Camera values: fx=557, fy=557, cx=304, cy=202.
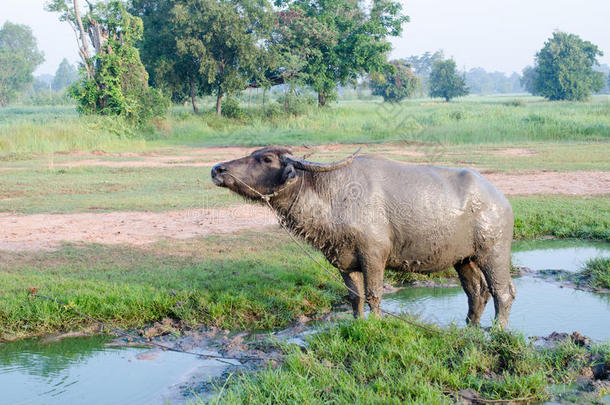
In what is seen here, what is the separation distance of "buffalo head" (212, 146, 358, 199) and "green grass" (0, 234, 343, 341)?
1508mm

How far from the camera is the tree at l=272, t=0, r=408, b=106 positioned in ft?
109

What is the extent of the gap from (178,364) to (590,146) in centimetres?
2136

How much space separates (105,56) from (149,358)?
22.3 m

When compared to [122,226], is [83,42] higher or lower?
higher

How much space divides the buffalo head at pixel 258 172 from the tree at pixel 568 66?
57865 millimetres

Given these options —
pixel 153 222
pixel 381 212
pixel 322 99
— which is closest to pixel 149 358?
pixel 381 212

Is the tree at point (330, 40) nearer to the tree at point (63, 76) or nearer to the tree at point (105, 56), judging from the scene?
the tree at point (105, 56)

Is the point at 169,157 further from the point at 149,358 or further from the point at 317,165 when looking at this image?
the point at 317,165

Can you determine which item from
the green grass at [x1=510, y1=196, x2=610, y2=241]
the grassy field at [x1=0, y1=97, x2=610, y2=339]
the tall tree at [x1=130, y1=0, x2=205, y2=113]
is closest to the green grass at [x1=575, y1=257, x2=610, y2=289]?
the green grass at [x1=510, y1=196, x2=610, y2=241]

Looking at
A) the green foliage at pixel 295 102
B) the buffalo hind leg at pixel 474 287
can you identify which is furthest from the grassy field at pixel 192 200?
the green foliage at pixel 295 102

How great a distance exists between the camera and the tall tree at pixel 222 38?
2990 cm

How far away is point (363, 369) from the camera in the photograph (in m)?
4.33

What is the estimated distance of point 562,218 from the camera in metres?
9.95

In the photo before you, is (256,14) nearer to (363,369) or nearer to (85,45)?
(85,45)
